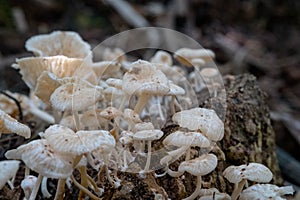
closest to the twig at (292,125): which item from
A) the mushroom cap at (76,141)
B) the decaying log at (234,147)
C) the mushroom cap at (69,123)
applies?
the decaying log at (234,147)

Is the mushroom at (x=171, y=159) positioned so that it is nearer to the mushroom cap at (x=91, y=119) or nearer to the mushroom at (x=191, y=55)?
the mushroom cap at (x=91, y=119)

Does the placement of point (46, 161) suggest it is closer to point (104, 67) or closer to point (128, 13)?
point (104, 67)

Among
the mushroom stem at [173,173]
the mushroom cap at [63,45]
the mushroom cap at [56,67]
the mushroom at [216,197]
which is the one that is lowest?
the mushroom at [216,197]

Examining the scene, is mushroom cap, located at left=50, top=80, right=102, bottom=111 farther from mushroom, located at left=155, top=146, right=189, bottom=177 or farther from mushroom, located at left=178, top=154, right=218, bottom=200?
mushroom, located at left=178, top=154, right=218, bottom=200

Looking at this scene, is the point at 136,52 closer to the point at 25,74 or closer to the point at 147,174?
the point at 25,74

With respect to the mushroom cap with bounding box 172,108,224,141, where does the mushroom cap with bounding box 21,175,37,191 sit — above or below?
below

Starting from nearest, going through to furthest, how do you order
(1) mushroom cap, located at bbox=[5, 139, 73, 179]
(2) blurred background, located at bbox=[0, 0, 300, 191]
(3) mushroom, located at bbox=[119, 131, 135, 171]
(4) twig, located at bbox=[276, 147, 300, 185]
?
(1) mushroom cap, located at bbox=[5, 139, 73, 179]
(3) mushroom, located at bbox=[119, 131, 135, 171]
(4) twig, located at bbox=[276, 147, 300, 185]
(2) blurred background, located at bbox=[0, 0, 300, 191]

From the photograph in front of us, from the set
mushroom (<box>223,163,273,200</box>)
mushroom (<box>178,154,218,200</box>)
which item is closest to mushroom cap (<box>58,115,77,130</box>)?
mushroom (<box>178,154,218,200</box>)

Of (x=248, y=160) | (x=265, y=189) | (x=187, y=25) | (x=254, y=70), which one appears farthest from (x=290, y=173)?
(x=187, y=25)
